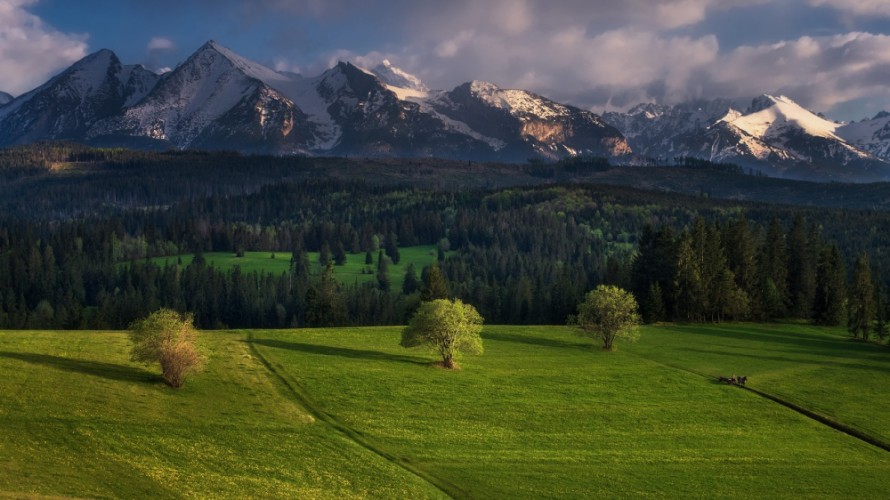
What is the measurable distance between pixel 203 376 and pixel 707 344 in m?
76.7

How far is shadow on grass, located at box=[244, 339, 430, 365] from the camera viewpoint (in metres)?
93.1

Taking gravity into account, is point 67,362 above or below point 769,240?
below

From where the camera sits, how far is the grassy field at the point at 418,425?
53.6 m

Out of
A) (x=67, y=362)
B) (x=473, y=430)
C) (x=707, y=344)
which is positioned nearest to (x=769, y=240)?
(x=707, y=344)

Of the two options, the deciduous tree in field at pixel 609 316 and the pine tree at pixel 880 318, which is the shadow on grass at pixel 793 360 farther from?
the pine tree at pixel 880 318

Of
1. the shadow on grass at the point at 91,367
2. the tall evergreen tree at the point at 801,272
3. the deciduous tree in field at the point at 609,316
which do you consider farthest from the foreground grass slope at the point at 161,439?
the tall evergreen tree at the point at 801,272

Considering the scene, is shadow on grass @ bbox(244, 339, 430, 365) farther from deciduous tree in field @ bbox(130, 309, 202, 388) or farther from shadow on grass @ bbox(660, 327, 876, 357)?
shadow on grass @ bbox(660, 327, 876, 357)

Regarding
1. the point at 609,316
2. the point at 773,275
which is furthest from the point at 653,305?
the point at 609,316

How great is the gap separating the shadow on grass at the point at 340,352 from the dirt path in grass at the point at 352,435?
9.35m

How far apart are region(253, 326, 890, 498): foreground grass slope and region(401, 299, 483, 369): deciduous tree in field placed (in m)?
2.95

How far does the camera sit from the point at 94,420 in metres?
59.8

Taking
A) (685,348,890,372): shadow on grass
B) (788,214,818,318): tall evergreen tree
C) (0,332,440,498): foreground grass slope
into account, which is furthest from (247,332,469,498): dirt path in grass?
(788,214,818,318): tall evergreen tree

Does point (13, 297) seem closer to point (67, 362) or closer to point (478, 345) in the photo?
point (67, 362)

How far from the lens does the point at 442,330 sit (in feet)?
299
